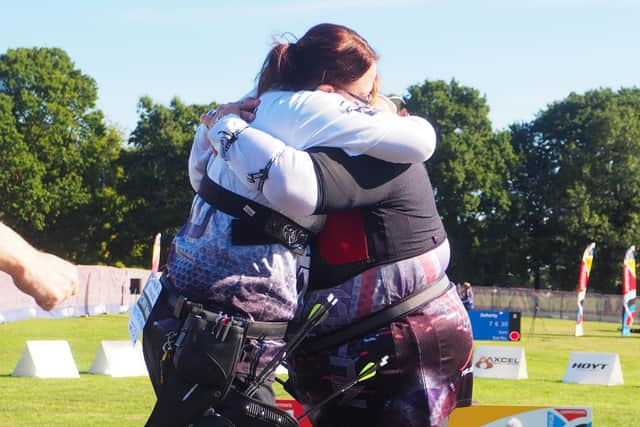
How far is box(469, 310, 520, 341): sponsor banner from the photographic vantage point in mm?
34750

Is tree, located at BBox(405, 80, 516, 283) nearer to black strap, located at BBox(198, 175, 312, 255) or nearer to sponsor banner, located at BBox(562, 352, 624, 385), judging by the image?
sponsor banner, located at BBox(562, 352, 624, 385)

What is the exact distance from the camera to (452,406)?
3475mm

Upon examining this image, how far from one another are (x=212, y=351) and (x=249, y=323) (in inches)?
5.8

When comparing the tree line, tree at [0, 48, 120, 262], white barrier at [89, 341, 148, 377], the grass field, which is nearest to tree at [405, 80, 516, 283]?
the tree line

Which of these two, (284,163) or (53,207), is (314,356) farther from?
(53,207)

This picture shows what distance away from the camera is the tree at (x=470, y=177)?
2680 inches

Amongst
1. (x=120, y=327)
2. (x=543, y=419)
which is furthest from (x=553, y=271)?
(x=543, y=419)

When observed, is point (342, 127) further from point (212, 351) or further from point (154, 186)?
point (154, 186)

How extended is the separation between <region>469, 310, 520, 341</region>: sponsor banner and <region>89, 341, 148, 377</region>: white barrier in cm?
2014

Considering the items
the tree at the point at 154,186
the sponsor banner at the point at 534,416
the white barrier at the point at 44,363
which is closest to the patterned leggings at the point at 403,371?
the sponsor banner at the point at 534,416

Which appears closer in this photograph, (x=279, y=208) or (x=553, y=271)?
(x=279, y=208)

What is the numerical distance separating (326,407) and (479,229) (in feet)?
222

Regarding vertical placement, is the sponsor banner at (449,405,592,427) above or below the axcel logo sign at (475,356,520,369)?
above

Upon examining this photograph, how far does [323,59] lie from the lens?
3426 millimetres
